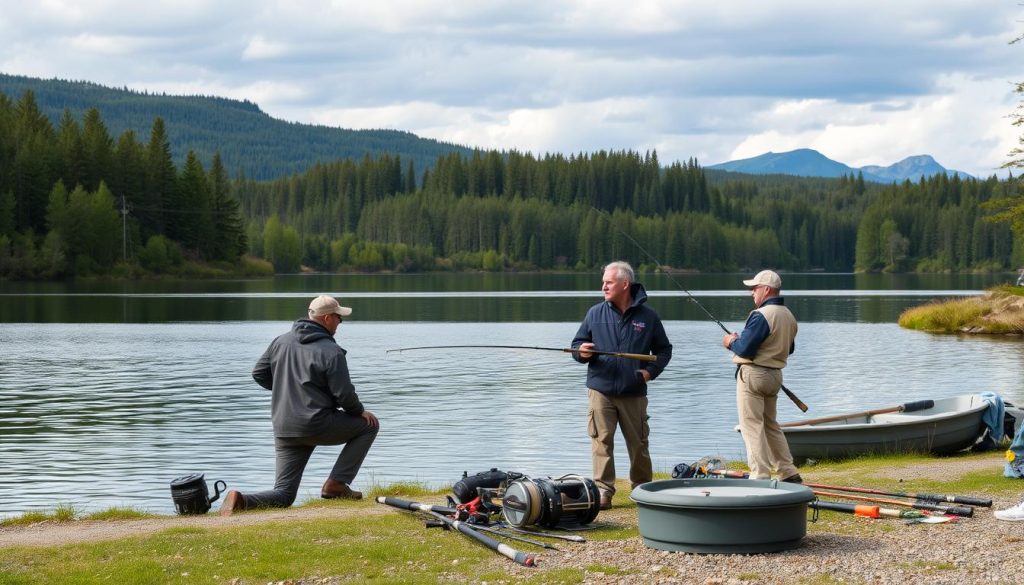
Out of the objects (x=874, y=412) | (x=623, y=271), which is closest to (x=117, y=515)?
(x=623, y=271)

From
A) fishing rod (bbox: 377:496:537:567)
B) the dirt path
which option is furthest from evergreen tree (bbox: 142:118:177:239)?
fishing rod (bbox: 377:496:537:567)

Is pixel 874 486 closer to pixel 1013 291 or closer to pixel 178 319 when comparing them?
pixel 1013 291

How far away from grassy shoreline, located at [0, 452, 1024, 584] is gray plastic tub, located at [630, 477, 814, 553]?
0.15m

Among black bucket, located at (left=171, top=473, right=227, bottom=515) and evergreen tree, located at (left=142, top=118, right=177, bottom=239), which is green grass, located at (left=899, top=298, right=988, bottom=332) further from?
evergreen tree, located at (left=142, top=118, right=177, bottom=239)

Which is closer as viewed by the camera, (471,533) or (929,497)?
(471,533)

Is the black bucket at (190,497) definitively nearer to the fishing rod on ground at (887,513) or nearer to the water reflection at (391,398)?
the water reflection at (391,398)

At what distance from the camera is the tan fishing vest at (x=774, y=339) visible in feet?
41.3

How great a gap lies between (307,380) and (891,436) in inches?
344

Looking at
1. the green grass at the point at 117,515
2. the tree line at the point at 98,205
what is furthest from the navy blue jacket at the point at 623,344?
the tree line at the point at 98,205

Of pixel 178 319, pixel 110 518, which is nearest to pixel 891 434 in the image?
pixel 110 518

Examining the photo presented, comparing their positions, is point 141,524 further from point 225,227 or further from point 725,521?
point 225,227

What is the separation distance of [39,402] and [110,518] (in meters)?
16.3

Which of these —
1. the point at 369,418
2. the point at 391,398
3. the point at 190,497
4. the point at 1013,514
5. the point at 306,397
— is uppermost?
the point at 306,397

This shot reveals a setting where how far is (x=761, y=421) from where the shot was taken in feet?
42.2
